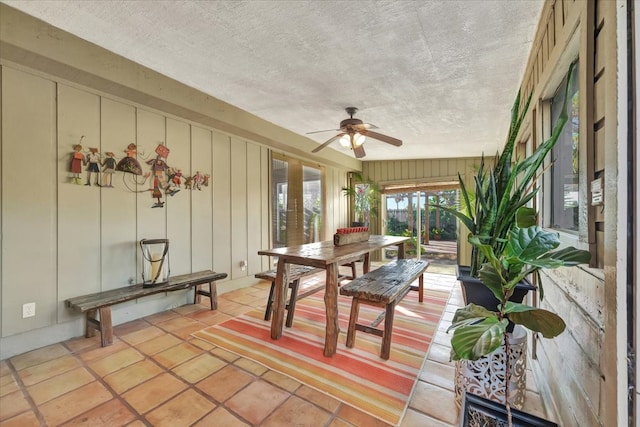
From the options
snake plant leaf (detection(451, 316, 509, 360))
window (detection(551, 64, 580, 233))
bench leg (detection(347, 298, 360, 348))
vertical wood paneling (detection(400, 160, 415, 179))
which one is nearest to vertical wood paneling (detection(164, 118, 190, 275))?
bench leg (detection(347, 298, 360, 348))

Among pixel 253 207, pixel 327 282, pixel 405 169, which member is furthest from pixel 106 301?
pixel 405 169

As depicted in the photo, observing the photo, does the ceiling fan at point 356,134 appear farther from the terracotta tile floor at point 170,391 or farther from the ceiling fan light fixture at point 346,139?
the terracotta tile floor at point 170,391

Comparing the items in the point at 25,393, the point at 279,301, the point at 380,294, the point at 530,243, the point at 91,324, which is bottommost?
the point at 25,393

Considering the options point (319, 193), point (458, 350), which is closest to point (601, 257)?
point (458, 350)

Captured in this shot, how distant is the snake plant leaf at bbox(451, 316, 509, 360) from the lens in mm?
921

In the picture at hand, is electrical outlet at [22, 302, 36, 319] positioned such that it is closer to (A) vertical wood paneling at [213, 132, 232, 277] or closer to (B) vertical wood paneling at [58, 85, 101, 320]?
(B) vertical wood paneling at [58, 85, 101, 320]

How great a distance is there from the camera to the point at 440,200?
6.28 meters

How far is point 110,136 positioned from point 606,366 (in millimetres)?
3648

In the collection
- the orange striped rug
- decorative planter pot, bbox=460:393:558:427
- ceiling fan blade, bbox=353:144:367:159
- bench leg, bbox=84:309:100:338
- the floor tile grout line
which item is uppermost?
ceiling fan blade, bbox=353:144:367:159

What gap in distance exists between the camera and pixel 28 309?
223 centimetres

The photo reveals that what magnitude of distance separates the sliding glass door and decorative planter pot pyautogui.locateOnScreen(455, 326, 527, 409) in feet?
11.9

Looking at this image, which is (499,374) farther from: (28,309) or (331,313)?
(28,309)

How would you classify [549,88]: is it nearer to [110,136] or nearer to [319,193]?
[110,136]

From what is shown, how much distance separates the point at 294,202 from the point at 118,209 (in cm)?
275
